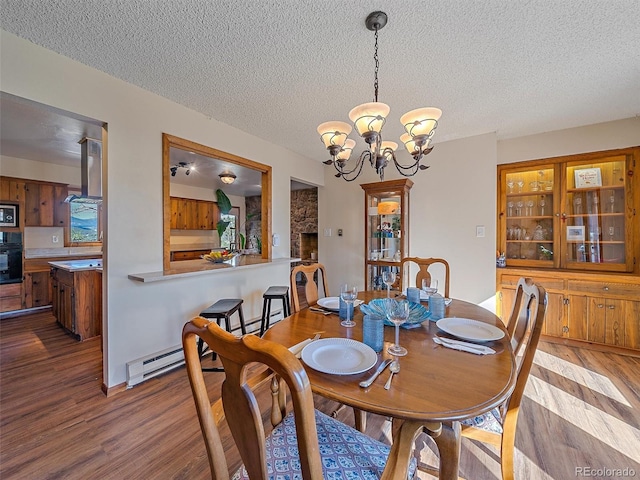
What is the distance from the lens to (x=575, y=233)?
3086 millimetres

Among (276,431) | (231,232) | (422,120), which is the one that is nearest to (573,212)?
(422,120)

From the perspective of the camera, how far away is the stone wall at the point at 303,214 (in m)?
5.52

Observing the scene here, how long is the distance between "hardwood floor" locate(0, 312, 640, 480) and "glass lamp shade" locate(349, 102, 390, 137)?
1857 millimetres

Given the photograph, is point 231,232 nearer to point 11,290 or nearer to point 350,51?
point 11,290

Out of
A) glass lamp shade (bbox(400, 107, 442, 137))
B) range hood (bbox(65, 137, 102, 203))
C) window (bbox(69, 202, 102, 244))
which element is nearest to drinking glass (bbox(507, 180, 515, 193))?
glass lamp shade (bbox(400, 107, 442, 137))

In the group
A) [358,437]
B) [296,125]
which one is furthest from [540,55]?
[358,437]

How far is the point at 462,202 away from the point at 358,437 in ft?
10.1

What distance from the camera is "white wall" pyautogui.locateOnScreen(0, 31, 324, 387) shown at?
1.70m

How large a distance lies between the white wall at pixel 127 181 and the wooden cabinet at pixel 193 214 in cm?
377

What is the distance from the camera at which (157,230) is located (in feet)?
7.48

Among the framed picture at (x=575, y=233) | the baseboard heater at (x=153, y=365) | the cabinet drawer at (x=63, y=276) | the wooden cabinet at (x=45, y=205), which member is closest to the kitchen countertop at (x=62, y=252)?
the wooden cabinet at (x=45, y=205)

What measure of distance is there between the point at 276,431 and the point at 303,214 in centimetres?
485

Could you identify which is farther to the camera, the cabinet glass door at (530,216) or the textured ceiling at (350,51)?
the cabinet glass door at (530,216)

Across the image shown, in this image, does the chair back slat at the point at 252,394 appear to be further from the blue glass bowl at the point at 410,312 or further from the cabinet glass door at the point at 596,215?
the cabinet glass door at the point at 596,215
